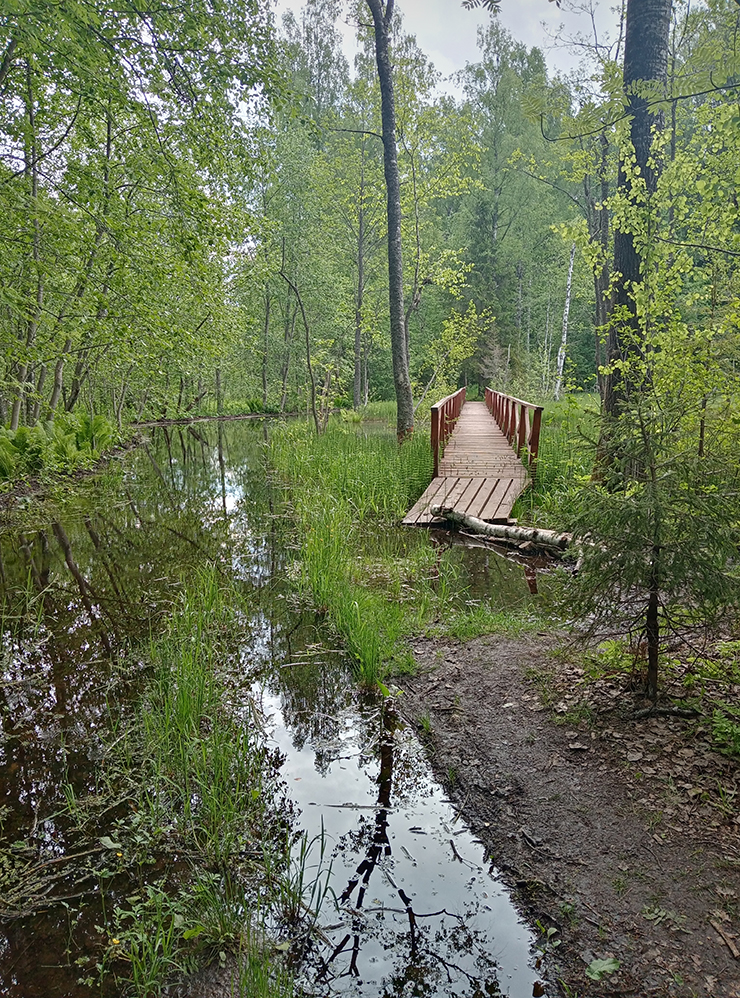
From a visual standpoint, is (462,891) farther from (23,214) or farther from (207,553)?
(23,214)

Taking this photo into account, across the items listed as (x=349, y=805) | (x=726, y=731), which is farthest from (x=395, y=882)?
(x=726, y=731)

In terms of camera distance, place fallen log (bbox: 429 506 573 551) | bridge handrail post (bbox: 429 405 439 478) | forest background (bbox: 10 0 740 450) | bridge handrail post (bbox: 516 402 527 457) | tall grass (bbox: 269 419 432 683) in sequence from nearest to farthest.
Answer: tall grass (bbox: 269 419 432 683), forest background (bbox: 10 0 740 450), fallen log (bbox: 429 506 573 551), bridge handrail post (bbox: 429 405 439 478), bridge handrail post (bbox: 516 402 527 457)

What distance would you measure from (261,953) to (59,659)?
287 centimetres

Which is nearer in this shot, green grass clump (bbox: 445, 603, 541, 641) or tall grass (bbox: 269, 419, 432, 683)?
tall grass (bbox: 269, 419, 432, 683)

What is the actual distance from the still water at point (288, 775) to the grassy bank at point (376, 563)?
A: 9.1 inches

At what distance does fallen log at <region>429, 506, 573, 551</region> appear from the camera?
6.21m

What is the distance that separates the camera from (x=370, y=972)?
6.21 ft

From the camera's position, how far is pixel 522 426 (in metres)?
9.76

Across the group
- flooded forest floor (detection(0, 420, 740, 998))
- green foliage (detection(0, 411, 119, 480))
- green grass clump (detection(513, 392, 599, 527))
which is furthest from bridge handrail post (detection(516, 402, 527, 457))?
green foliage (detection(0, 411, 119, 480))

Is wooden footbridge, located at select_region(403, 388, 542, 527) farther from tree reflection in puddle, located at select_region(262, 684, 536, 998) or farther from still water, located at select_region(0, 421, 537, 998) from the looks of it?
tree reflection in puddle, located at select_region(262, 684, 536, 998)

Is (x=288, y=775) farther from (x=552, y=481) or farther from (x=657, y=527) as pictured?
(x=552, y=481)

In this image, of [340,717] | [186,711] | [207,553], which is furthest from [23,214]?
[340,717]

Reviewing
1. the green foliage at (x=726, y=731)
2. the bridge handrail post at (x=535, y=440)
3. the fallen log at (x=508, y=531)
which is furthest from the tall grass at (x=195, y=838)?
the bridge handrail post at (x=535, y=440)

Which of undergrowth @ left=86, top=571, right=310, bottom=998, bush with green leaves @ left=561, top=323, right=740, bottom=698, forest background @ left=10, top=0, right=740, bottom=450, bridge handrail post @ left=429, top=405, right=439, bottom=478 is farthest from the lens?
bridge handrail post @ left=429, top=405, right=439, bottom=478
